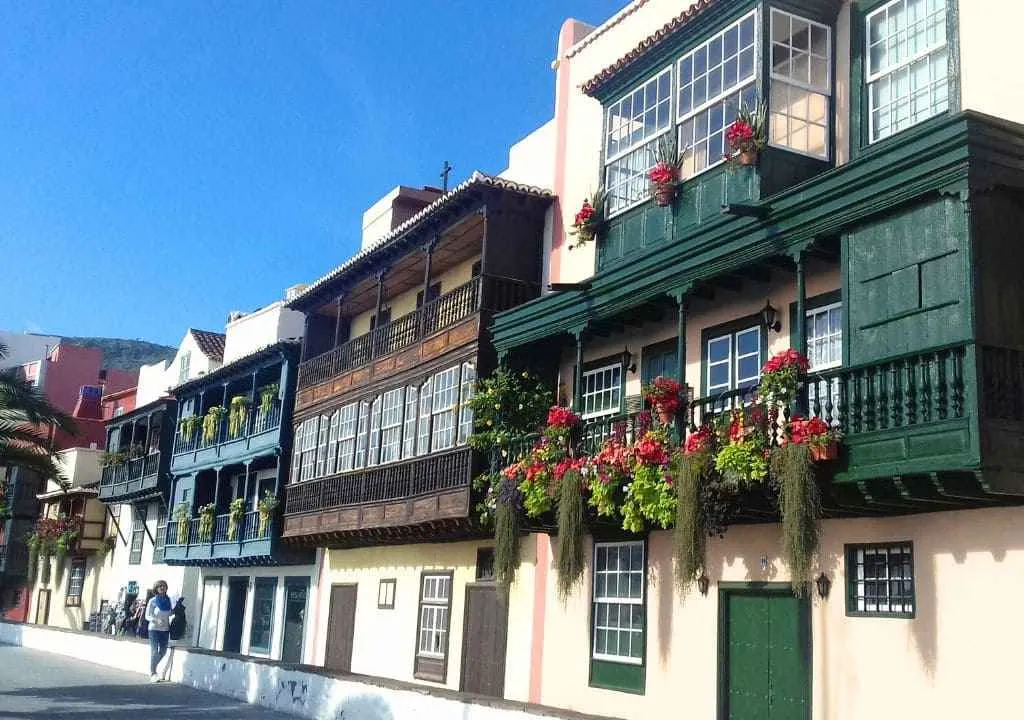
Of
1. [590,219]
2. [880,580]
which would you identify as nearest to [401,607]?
[590,219]

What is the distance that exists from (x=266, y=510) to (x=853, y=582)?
17.8 m

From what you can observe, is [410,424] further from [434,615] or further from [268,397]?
[268,397]

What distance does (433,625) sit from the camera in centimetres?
2130

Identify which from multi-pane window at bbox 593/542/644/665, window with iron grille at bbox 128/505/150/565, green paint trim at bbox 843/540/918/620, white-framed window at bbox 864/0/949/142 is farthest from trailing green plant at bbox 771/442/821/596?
window with iron grille at bbox 128/505/150/565

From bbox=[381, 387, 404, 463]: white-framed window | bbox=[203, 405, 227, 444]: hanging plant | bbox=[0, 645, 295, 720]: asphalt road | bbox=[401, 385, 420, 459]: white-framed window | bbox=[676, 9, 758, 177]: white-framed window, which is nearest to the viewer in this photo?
bbox=[676, 9, 758, 177]: white-framed window

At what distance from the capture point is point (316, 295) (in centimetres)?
2650

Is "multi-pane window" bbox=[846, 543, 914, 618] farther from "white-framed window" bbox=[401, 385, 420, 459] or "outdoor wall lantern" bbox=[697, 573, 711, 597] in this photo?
"white-framed window" bbox=[401, 385, 420, 459]

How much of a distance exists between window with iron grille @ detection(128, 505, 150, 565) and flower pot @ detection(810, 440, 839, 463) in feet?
104

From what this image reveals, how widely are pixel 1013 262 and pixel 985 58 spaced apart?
242 cm

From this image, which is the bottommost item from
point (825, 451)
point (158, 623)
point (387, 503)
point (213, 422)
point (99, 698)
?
point (99, 698)

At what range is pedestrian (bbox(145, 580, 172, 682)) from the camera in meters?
20.7

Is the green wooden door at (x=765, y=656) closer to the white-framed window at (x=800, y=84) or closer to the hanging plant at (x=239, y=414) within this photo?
the white-framed window at (x=800, y=84)

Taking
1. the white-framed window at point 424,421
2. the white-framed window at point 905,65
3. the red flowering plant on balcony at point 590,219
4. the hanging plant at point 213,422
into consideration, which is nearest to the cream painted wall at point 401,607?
the white-framed window at point 424,421

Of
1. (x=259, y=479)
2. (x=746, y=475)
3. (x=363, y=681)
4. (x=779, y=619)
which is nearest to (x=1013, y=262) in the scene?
(x=746, y=475)
